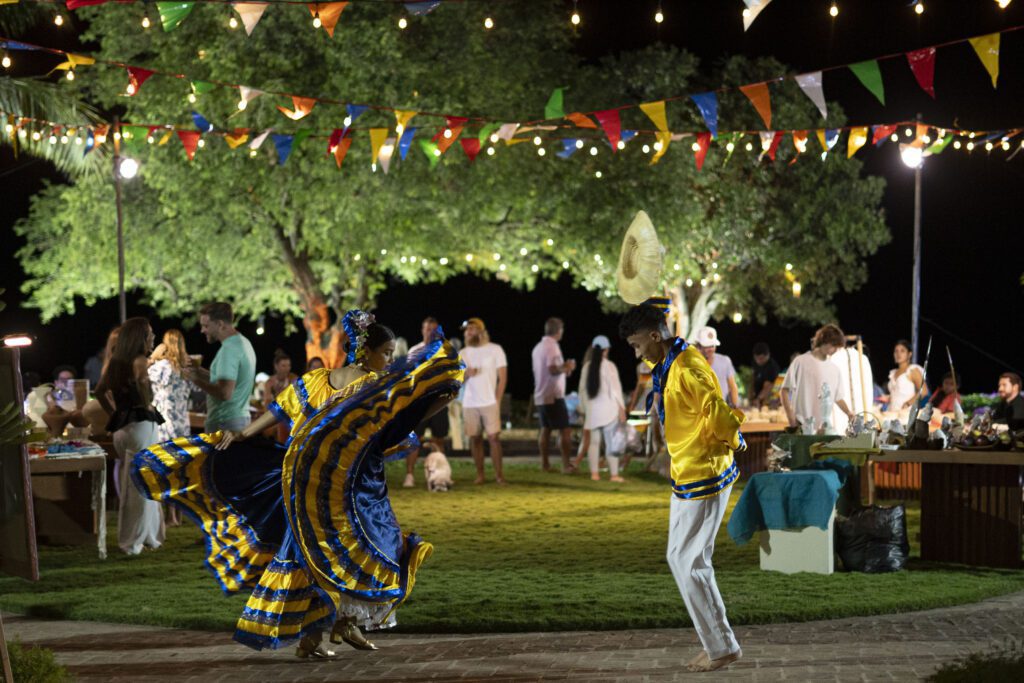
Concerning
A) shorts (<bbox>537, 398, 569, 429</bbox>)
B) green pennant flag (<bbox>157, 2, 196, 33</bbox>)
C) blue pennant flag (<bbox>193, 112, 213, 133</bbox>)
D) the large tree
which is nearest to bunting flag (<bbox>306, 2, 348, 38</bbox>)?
green pennant flag (<bbox>157, 2, 196, 33</bbox>)

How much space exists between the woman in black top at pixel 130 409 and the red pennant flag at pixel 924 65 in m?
6.70

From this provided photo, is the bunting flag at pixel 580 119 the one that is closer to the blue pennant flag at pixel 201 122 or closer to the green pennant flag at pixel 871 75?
the green pennant flag at pixel 871 75

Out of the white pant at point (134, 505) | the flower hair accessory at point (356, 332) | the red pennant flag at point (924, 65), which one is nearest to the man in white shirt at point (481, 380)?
the white pant at point (134, 505)

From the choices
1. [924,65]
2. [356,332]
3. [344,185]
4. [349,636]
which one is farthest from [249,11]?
[344,185]

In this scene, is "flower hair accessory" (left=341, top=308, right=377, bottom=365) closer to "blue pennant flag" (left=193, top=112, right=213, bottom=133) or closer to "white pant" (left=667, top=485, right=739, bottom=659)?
"white pant" (left=667, top=485, right=739, bottom=659)

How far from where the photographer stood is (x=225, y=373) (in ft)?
37.3

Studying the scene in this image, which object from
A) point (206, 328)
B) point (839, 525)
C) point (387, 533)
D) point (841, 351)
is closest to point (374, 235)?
point (841, 351)

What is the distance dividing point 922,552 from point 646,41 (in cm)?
2955

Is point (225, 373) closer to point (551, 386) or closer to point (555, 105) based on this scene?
point (555, 105)

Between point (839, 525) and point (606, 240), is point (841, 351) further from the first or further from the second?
point (606, 240)

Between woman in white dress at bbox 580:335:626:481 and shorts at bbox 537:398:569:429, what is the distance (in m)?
0.50

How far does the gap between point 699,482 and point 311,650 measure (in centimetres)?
226

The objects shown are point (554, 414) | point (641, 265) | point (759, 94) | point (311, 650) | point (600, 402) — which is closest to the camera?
point (311, 650)

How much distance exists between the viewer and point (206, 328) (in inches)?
443
